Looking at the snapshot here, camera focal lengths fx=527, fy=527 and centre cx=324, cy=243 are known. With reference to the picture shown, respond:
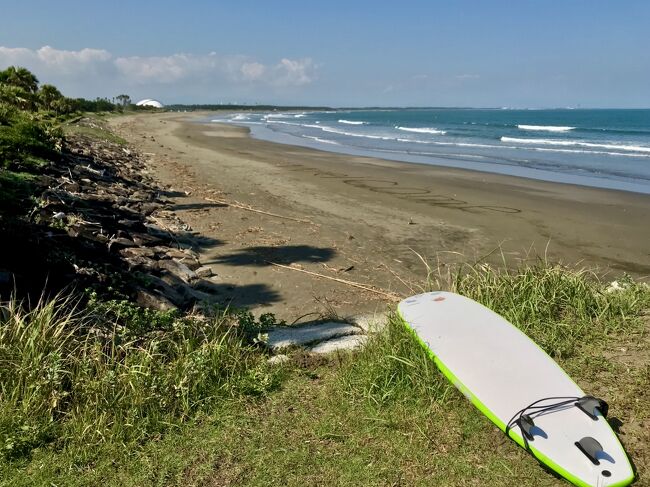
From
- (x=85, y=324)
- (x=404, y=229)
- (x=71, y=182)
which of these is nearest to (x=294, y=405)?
(x=85, y=324)

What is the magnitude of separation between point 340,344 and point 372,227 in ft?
20.3

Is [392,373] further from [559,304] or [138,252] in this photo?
[138,252]

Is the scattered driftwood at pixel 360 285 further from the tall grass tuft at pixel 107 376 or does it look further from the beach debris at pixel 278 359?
the tall grass tuft at pixel 107 376

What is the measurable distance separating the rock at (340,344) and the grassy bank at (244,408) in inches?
7.8

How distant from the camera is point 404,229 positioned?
10.9m

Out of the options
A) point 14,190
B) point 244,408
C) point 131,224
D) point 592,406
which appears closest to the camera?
point 592,406

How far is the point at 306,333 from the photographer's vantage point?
5.38 m

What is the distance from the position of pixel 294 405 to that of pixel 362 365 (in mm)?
663

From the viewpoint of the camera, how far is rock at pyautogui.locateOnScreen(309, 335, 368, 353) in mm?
4941

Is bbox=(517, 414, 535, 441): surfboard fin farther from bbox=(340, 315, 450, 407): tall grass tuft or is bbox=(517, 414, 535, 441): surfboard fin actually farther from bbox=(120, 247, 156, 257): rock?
bbox=(120, 247, 156, 257): rock

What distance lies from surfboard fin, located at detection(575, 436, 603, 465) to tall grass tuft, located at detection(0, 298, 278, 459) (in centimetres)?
225

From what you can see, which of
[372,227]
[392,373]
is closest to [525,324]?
[392,373]

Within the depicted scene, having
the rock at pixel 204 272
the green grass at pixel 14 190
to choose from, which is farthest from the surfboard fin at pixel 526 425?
the green grass at pixel 14 190

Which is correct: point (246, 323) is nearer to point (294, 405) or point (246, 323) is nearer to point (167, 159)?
point (294, 405)
